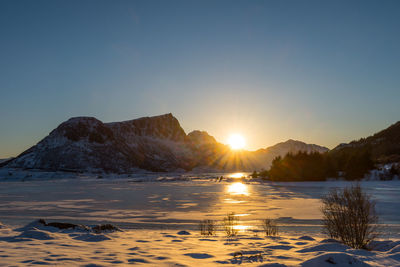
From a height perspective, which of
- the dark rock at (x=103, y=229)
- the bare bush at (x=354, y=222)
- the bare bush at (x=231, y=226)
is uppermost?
the bare bush at (x=354, y=222)

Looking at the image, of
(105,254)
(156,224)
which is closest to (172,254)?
(105,254)

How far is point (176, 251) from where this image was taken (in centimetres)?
1134

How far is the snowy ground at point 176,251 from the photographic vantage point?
359 inches

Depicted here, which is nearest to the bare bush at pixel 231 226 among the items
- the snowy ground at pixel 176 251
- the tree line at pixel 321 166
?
the snowy ground at pixel 176 251

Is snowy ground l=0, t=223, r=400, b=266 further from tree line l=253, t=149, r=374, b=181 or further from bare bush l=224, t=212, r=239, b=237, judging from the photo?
tree line l=253, t=149, r=374, b=181

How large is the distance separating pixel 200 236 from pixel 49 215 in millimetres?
15038

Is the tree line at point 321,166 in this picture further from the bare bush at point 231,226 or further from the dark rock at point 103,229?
the dark rock at point 103,229

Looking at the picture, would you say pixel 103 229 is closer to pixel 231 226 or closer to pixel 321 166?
pixel 231 226

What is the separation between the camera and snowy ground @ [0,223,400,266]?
29.9 feet

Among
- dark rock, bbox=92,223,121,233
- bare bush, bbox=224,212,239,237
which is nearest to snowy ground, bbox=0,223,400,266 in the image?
dark rock, bbox=92,223,121,233

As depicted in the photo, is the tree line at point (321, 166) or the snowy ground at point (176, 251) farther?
the tree line at point (321, 166)

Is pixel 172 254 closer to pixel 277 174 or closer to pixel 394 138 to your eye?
pixel 277 174

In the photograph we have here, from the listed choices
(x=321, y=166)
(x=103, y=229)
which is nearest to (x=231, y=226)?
(x=103, y=229)

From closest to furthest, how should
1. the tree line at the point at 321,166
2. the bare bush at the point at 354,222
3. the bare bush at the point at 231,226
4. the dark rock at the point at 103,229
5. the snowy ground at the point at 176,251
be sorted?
the snowy ground at the point at 176,251, the bare bush at the point at 354,222, the dark rock at the point at 103,229, the bare bush at the point at 231,226, the tree line at the point at 321,166
